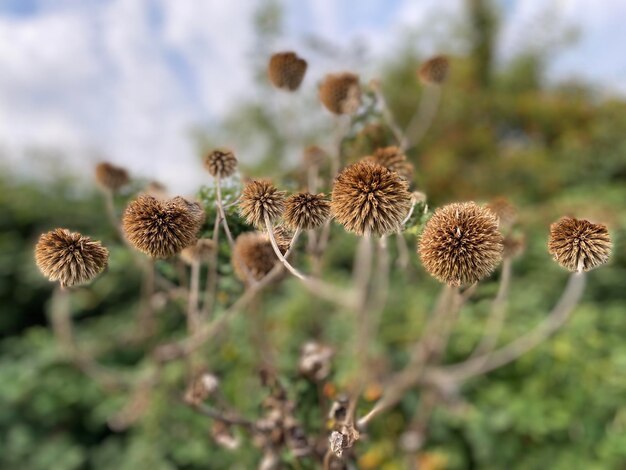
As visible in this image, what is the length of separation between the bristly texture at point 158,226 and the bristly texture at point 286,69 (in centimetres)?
49

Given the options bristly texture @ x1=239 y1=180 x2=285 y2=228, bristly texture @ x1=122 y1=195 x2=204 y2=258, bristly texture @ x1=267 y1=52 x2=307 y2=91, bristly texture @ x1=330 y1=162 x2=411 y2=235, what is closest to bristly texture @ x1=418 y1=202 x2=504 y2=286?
bristly texture @ x1=330 y1=162 x2=411 y2=235

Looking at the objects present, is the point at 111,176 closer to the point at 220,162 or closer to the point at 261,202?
the point at 220,162

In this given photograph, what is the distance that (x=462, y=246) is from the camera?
2.22 ft

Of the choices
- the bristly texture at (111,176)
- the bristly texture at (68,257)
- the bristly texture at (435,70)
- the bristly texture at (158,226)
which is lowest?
the bristly texture at (68,257)

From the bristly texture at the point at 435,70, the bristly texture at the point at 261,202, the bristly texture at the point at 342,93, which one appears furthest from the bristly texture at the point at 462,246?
the bristly texture at the point at 435,70

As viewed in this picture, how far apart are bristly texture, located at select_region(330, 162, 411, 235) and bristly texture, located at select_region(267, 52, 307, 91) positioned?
0.47m

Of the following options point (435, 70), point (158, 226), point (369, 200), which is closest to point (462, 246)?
point (369, 200)

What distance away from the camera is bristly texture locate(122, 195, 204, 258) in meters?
0.70

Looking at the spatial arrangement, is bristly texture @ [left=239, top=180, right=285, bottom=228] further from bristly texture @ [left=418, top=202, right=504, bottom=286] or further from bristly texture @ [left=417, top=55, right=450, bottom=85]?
bristly texture @ [left=417, top=55, right=450, bottom=85]

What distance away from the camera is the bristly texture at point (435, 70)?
4.40 ft

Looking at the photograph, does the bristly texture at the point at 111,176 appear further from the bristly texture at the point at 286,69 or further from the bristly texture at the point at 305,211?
the bristly texture at the point at 305,211

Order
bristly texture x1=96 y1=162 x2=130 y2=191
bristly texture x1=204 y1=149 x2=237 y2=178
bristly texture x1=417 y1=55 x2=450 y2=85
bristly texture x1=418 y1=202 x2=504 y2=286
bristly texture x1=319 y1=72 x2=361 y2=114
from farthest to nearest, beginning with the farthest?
bristly texture x1=417 y1=55 x2=450 y2=85
bristly texture x1=96 y1=162 x2=130 y2=191
bristly texture x1=319 y1=72 x2=361 y2=114
bristly texture x1=204 y1=149 x2=237 y2=178
bristly texture x1=418 y1=202 x2=504 y2=286

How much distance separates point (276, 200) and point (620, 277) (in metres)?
3.26

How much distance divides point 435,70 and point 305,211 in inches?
32.2
